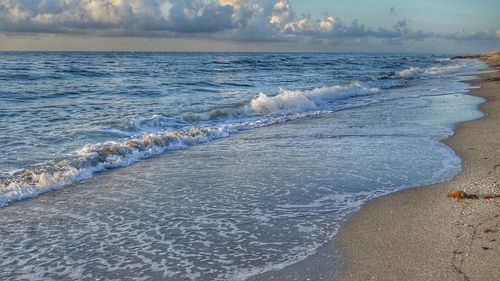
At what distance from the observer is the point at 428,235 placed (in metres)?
5.43

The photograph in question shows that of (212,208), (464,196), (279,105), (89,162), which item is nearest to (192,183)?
(212,208)

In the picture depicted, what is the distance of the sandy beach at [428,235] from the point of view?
4.51 m

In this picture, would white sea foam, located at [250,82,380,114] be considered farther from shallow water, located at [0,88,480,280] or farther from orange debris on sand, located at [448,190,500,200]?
orange debris on sand, located at [448,190,500,200]

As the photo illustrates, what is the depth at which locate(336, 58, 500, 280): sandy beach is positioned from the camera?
4.51 meters

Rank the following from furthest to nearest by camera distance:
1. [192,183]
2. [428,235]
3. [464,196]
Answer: [192,183] → [464,196] → [428,235]

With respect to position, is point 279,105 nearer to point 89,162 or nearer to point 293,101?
point 293,101

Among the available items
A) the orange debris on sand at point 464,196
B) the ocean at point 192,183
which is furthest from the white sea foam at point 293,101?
the orange debris on sand at point 464,196

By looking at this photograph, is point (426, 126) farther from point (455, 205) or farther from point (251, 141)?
point (455, 205)

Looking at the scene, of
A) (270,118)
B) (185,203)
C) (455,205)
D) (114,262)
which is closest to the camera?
(114,262)

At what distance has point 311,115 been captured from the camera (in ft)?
59.6

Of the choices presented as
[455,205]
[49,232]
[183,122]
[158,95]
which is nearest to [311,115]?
[183,122]

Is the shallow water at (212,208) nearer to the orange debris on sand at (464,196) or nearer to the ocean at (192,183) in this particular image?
the ocean at (192,183)

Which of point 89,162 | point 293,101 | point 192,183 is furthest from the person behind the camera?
point 293,101

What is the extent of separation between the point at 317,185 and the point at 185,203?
2.29 metres
